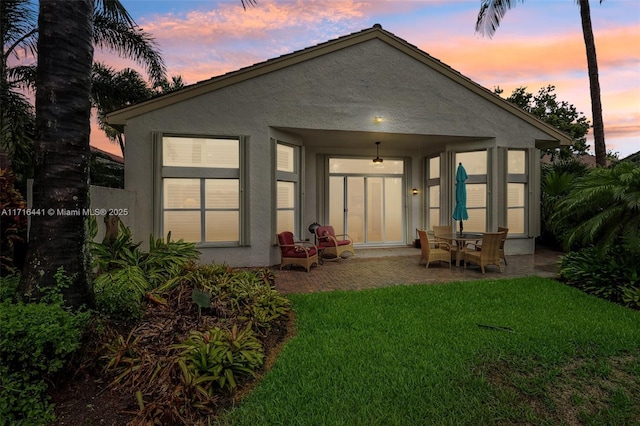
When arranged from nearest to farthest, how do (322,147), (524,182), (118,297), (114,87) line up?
1. (118,297)
2. (524,182)
3. (322,147)
4. (114,87)

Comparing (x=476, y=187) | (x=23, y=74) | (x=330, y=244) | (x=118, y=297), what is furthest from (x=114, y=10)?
(x=476, y=187)

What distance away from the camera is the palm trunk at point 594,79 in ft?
32.3

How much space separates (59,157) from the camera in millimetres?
3211

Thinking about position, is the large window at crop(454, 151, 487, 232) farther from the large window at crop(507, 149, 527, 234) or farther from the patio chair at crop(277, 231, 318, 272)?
the patio chair at crop(277, 231, 318, 272)

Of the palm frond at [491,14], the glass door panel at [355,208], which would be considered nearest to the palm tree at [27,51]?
the glass door panel at [355,208]

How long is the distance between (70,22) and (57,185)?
172cm

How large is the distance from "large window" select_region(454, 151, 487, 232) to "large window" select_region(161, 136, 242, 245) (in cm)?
752

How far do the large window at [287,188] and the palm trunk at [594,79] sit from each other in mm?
9451

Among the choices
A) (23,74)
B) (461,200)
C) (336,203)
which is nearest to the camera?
(461,200)

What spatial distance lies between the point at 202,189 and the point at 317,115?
151 inches

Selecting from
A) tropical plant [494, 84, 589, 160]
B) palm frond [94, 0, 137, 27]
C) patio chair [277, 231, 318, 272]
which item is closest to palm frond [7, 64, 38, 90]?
palm frond [94, 0, 137, 27]

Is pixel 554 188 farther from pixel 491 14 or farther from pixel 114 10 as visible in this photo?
pixel 114 10

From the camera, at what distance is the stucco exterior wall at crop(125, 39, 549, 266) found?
827cm

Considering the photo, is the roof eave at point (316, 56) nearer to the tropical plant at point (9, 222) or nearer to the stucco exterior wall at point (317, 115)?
the stucco exterior wall at point (317, 115)
